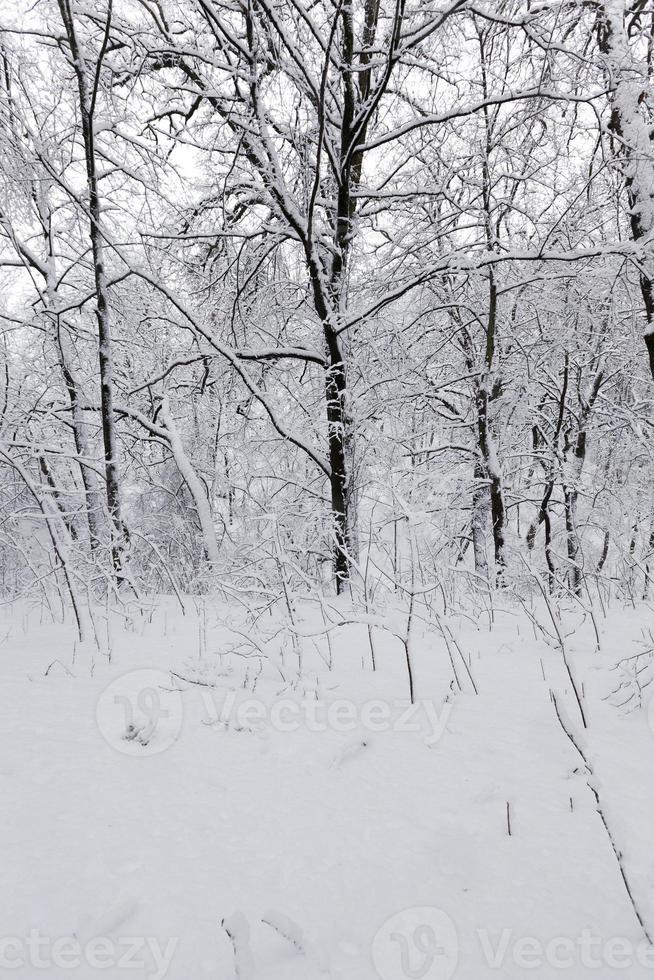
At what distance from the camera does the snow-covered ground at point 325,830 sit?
96 cm

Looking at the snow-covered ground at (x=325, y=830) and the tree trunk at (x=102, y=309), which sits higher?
the tree trunk at (x=102, y=309)

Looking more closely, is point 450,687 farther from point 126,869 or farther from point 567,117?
point 567,117

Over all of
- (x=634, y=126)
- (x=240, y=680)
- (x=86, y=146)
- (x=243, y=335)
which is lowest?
(x=240, y=680)

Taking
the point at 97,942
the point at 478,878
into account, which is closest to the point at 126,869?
the point at 97,942

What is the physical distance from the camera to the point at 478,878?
1131 mm

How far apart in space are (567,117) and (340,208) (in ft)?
8.16
